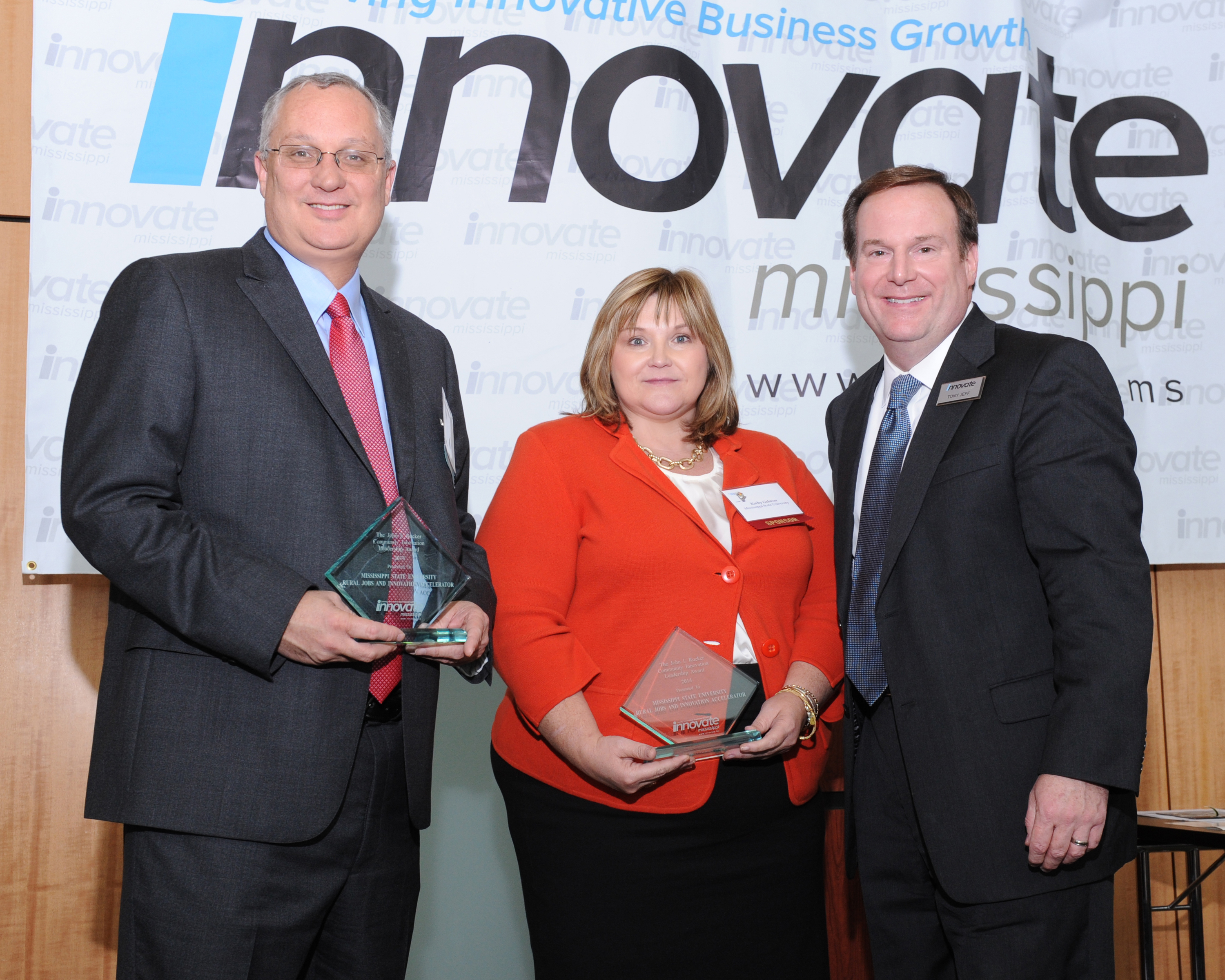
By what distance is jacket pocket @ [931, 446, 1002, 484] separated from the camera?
1.78 m

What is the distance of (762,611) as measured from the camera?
6.91ft

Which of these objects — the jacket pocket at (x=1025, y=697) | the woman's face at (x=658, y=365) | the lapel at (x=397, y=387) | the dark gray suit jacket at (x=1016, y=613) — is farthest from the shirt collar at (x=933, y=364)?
the lapel at (x=397, y=387)

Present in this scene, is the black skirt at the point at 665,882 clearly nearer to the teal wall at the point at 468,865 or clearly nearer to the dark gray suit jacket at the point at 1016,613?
the dark gray suit jacket at the point at 1016,613

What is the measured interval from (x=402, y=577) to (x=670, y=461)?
83 cm

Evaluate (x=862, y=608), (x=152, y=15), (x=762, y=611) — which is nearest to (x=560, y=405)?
→ (x=762, y=611)

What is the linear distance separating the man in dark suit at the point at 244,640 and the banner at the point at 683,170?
4.11ft

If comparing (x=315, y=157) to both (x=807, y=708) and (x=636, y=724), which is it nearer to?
(x=636, y=724)

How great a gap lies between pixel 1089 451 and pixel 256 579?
1415mm

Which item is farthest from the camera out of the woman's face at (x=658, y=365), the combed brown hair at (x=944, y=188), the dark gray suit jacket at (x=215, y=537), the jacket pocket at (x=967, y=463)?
the woman's face at (x=658, y=365)

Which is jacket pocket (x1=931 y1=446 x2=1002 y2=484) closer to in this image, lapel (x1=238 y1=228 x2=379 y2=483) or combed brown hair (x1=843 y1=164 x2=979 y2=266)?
combed brown hair (x1=843 y1=164 x2=979 y2=266)

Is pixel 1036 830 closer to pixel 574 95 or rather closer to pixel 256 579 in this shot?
pixel 256 579

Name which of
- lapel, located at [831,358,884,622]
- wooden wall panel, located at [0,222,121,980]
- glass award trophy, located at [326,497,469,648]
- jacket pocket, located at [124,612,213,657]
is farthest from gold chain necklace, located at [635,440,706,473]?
wooden wall panel, located at [0,222,121,980]

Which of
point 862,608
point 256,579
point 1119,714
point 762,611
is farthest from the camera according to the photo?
point 762,611

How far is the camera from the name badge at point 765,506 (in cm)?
214
